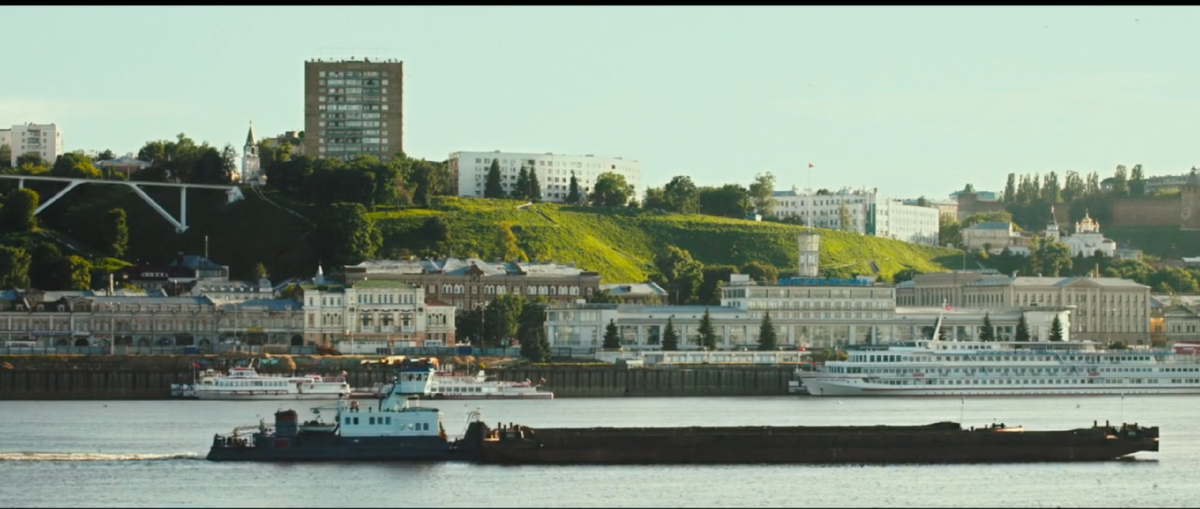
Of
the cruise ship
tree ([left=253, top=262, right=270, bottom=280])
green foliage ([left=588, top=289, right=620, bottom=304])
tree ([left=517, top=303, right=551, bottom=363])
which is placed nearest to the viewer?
the cruise ship

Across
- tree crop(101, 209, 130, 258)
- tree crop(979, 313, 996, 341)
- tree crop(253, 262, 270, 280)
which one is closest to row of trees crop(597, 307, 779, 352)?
tree crop(979, 313, 996, 341)

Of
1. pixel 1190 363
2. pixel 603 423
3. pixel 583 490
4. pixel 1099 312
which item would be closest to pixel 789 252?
pixel 1099 312

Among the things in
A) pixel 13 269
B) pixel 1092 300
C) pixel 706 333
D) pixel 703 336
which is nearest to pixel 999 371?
pixel 706 333

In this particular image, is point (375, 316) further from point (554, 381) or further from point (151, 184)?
point (151, 184)

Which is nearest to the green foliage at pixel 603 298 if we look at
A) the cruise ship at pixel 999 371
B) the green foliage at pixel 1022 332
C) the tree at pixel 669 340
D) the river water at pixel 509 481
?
the tree at pixel 669 340

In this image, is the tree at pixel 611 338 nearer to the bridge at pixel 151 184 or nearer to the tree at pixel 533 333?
the tree at pixel 533 333

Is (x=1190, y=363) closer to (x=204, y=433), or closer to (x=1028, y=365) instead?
(x=1028, y=365)

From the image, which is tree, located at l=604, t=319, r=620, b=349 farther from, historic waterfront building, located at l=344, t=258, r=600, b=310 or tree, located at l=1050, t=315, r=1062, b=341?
tree, located at l=1050, t=315, r=1062, b=341
